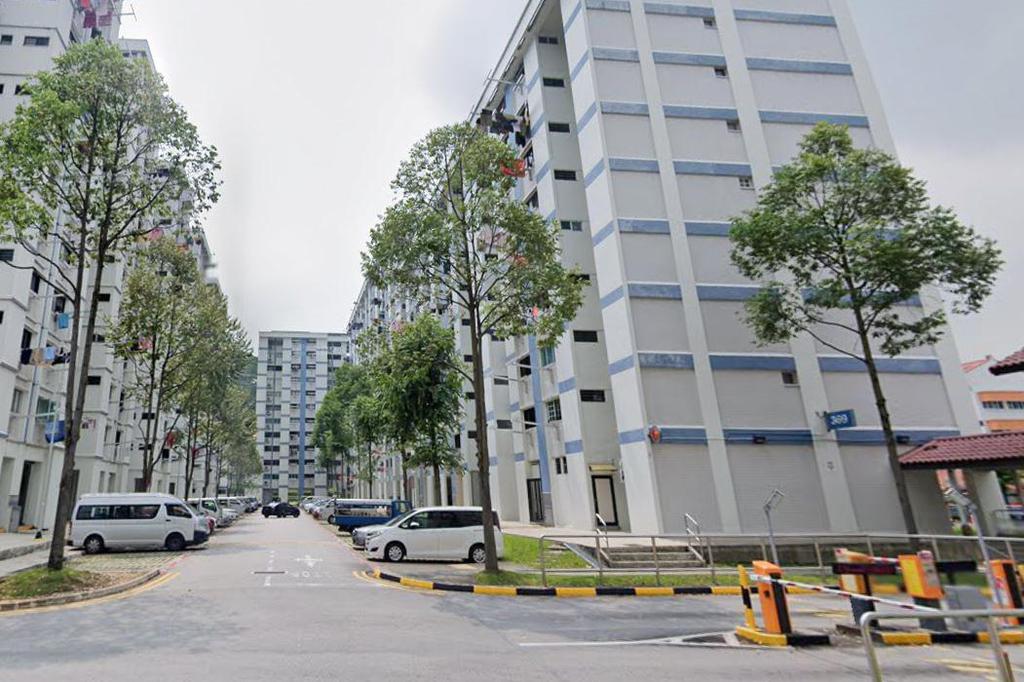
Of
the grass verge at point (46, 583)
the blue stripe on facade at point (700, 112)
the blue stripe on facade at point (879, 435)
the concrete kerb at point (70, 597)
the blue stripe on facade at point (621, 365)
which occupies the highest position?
the blue stripe on facade at point (700, 112)

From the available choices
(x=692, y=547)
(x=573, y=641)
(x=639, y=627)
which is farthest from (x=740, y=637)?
(x=692, y=547)

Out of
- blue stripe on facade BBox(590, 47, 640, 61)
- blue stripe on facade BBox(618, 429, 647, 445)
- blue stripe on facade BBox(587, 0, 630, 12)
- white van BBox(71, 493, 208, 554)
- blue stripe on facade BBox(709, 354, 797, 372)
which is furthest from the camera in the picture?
blue stripe on facade BBox(587, 0, 630, 12)

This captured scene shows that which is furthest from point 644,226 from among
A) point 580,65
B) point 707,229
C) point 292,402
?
point 292,402

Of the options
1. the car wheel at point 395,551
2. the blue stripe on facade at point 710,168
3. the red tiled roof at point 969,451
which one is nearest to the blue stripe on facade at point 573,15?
the blue stripe on facade at point 710,168

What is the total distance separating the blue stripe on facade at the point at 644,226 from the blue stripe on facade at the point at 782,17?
12.5 metres

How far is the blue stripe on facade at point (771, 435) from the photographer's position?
22969 mm

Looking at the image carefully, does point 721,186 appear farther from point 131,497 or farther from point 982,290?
point 131,497

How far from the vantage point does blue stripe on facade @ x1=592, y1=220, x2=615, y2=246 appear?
2491 centimetres

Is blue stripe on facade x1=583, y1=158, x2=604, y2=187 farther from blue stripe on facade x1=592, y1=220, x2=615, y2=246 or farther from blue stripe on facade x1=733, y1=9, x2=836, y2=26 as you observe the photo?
blue stripe on facade x1=733, y1=9, x2=836, y2=26

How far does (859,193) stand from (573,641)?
690 inches

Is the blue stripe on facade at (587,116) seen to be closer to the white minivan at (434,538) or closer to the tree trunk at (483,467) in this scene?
the tree trunk at (483,467)

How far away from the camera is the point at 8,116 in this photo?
3158cm

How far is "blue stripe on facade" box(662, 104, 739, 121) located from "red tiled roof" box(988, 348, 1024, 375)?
1798 cm

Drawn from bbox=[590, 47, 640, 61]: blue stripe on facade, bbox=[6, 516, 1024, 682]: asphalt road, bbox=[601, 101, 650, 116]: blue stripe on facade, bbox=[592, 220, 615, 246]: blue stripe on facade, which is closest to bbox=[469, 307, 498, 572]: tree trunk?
bbox=[6, 516, 1024, 682]: asphalt road
